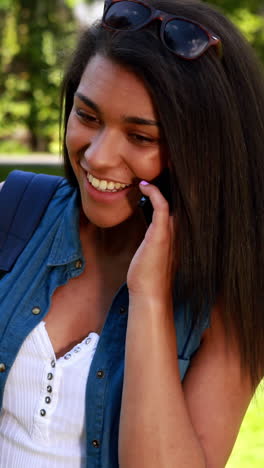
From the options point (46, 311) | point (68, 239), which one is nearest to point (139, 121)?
point (68, 239)

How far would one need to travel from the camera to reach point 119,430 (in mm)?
2201

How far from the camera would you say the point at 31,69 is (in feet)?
72.4

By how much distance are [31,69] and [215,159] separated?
20.6 meters

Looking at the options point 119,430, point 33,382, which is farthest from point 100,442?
point 33,382

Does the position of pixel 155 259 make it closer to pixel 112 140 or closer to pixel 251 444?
pixel 112 140

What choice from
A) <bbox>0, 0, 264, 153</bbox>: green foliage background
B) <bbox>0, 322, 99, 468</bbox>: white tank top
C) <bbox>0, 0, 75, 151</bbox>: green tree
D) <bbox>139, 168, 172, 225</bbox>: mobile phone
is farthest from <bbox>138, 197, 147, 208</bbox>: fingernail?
<bbox>0, 0, 75, 151</bbox>: green tree

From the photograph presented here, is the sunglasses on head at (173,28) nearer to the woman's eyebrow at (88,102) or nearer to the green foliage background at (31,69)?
the woman's eyebrow at (88,102)

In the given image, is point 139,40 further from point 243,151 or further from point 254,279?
point 254,279

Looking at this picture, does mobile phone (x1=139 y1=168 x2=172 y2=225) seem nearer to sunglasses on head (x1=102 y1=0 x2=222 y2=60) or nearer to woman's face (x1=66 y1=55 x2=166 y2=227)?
woman's face (x1=66 y1=55 x2=166 y2=227)

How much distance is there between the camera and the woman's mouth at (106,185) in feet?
7.60

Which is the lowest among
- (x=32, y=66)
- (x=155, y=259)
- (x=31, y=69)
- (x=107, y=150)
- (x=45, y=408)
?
(x=31, y=69)

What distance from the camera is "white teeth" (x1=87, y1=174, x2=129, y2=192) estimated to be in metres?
2.32

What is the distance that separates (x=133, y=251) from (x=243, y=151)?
596 millimetres

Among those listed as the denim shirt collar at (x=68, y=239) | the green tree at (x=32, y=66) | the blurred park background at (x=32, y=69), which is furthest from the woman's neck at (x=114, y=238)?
the green tree at (x=32, y=66)
